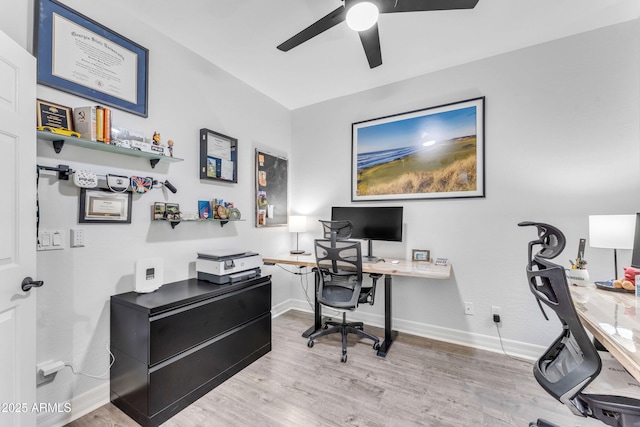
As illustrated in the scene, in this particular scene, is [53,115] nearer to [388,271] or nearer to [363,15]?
[363,15]

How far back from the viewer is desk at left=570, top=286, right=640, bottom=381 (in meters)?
0.94

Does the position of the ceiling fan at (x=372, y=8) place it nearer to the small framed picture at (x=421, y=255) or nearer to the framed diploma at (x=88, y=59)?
the framed diploma at (x=88, y=59)

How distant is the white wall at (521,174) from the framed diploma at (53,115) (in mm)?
2678

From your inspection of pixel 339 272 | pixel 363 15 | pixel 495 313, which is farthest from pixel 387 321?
pixel 363 15

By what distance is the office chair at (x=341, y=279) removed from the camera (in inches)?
89.4

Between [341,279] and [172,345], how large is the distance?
1384 millimetres

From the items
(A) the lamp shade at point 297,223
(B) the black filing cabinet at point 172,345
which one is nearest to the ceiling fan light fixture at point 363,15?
(B) the black filing cabinet at point 172,345

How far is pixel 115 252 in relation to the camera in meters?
1.81

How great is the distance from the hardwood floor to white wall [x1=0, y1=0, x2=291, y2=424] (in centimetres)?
51

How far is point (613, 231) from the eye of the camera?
5.60 ft

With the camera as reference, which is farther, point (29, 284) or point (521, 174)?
point (521, 174)

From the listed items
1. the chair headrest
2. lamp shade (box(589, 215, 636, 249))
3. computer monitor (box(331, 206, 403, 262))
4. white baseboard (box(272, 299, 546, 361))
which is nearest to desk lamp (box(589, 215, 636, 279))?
lamp shade (box(589, 215, 636, 249))

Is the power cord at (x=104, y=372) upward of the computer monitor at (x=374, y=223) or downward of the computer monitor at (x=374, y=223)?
downward

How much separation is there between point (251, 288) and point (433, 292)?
1.81 meters
